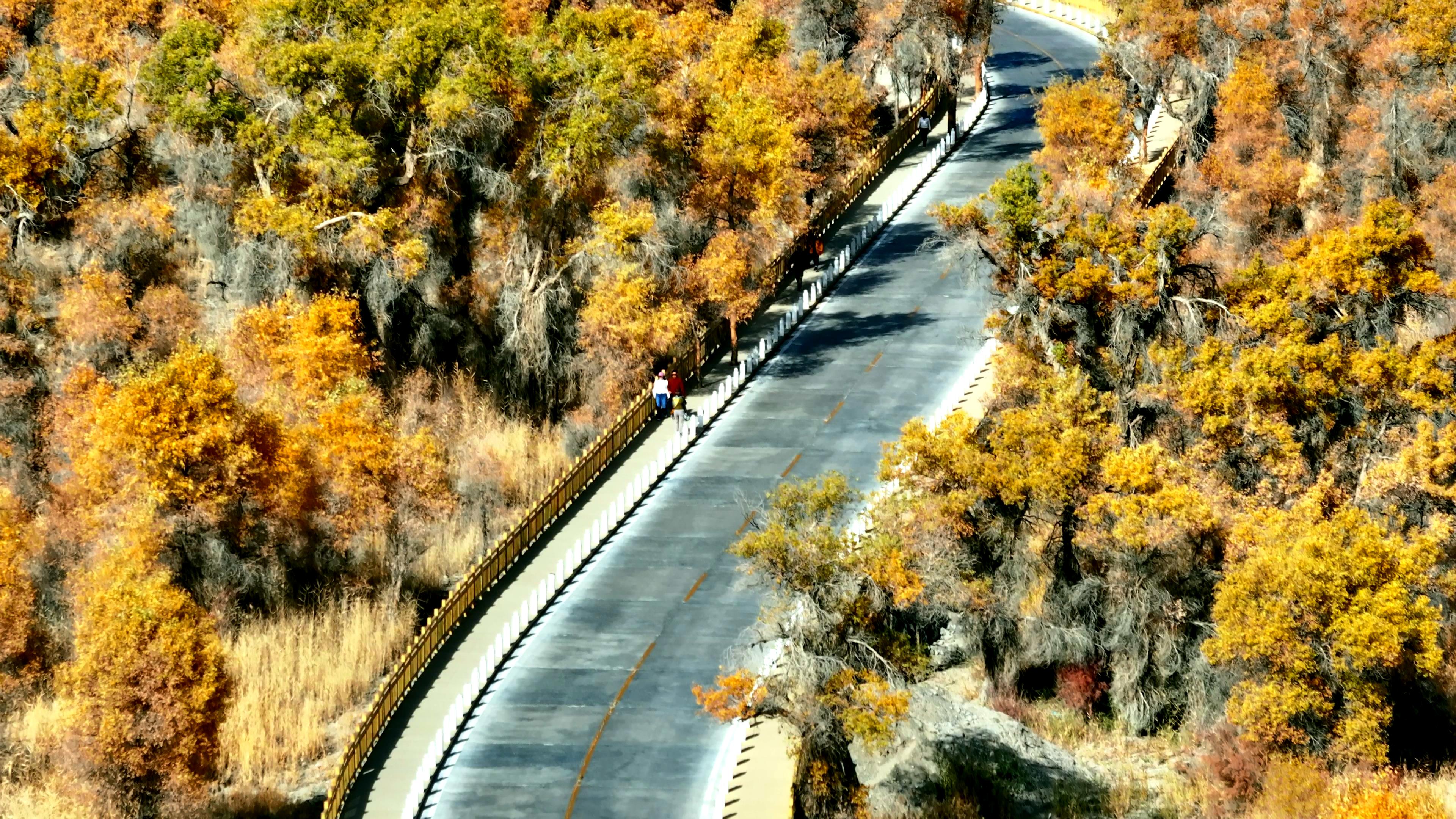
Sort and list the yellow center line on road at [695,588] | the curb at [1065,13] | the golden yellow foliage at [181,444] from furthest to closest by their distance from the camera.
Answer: the curb at [1065,13]
the yellow center line on road at [695,588]
the golden yellow foliage at [181,444]

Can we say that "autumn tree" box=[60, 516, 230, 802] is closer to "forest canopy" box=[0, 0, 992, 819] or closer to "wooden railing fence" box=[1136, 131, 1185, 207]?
"forest canopy" box=[0, 0, 992, 819]

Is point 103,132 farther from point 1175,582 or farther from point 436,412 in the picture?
point 1175,582

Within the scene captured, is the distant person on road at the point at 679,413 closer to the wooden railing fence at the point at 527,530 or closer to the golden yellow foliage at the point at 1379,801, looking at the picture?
the wooden railing fence at the point at 527,530

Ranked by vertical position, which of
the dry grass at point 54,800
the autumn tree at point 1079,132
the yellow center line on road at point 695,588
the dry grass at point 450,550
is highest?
the autumn tree at point 1079,132

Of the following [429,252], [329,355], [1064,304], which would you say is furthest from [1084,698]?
[429,252]

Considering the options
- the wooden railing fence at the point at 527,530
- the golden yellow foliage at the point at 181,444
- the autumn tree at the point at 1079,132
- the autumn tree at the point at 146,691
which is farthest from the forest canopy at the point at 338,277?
the autumn tree at the point at 1079,132

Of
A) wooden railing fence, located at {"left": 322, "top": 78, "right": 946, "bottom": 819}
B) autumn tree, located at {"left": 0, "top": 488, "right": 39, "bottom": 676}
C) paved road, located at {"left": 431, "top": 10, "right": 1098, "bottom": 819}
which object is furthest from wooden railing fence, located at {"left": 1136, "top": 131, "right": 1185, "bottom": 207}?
autumn tree, located at {"left": 0, "top": 488, "right": 39, "bottom": 676}
